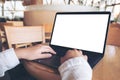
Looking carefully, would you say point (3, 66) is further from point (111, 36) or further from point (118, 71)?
point (111, 36)

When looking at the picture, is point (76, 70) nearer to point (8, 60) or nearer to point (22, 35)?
point (8, 60)

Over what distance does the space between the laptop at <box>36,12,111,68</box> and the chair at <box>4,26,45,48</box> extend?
0.36 metres

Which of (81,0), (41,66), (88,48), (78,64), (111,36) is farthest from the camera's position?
(81,0)

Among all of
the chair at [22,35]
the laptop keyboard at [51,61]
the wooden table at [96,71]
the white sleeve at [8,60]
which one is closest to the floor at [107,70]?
the wooden table at [96,71]

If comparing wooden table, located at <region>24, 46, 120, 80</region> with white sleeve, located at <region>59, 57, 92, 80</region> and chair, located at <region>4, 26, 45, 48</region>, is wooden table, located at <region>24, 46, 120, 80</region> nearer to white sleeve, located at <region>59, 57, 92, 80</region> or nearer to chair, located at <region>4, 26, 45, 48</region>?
white sleeve, located at <region>59, 57, 92, 80</region>

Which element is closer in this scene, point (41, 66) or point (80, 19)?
point (41, 66)

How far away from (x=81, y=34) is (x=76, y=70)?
1.04 feet

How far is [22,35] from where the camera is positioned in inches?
49.7

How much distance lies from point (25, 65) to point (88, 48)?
26 cm

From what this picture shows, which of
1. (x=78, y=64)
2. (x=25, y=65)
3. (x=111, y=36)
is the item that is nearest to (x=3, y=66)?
(x=25, y=65)

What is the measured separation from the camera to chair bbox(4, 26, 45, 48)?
1.17 metres

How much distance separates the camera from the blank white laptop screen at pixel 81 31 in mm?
738

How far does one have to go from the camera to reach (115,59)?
0.83 metres

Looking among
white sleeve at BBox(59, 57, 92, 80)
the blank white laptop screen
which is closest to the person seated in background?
white sleeve at BBox(59, 57, 92, 80)
